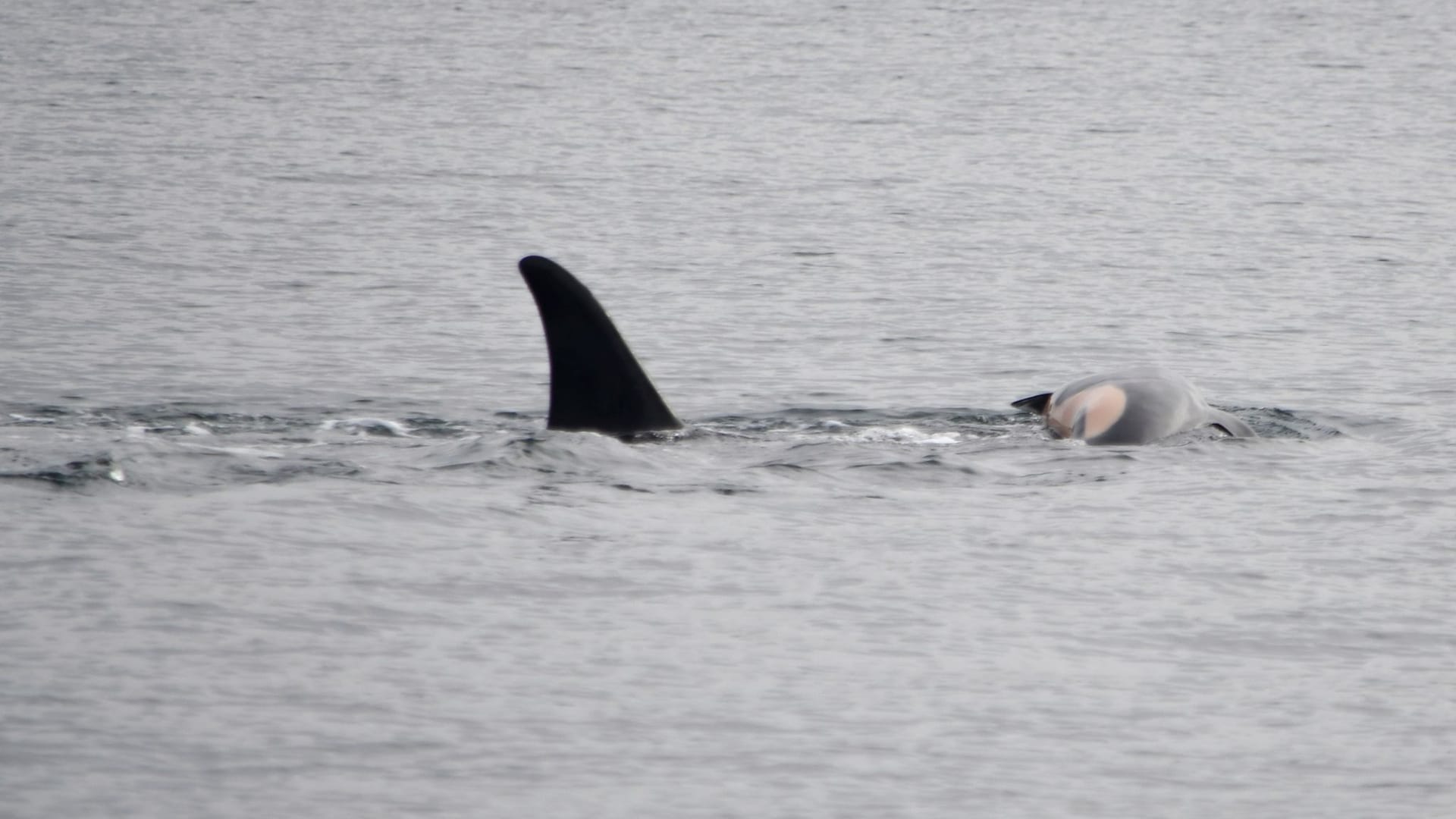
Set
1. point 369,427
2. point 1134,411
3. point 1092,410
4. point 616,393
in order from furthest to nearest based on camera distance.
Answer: point 369,427
point 1092,410
point 1134,411
point 616,393

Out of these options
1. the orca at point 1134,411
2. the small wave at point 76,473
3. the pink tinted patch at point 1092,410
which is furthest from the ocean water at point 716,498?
the pink tinted patch at point 1092,410

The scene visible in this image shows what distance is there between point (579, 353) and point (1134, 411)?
11.3 ft

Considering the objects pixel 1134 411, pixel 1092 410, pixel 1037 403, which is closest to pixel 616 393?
pixel 1092 410

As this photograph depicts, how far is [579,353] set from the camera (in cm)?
1273

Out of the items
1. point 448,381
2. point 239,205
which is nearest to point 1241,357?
point 448,381

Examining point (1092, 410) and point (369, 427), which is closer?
point (1092, 410)

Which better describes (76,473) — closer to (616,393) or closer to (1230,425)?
(616,393)

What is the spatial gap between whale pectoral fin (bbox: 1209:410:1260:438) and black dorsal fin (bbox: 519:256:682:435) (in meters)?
3.69

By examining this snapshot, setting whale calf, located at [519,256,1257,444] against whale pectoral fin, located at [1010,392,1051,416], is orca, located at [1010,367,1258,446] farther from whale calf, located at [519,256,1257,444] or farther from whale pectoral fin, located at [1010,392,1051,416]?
whale pectoral fin, located at [1010,392,1051,416]

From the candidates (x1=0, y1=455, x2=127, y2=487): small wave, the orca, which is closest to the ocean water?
(x1=0, y1=455, x2=127, y2=487): small wave

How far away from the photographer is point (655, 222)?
28.6 m

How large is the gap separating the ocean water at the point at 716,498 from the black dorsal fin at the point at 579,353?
10.3 inches

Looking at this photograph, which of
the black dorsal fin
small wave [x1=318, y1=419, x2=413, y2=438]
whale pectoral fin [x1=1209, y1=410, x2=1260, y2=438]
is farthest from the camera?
small wave [x1=318, y1=419, x2=413, y2=438]

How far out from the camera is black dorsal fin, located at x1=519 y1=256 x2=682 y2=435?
41.8 feet
